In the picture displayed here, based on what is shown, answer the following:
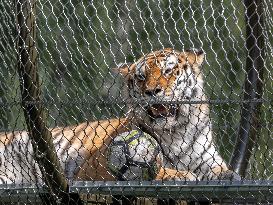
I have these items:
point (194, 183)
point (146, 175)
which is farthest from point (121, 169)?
point (194, 183)

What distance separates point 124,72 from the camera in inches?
101

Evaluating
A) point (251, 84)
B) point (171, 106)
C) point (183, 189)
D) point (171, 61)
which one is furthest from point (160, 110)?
Answer: point (183, 189)

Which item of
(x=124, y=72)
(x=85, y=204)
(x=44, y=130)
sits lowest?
(x=85, y=204)

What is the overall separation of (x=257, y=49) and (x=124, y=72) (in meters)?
0.48

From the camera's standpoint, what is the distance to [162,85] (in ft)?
7.43

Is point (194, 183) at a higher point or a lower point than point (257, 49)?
lower

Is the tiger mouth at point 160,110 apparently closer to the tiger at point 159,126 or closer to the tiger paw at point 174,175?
the tiger at point 159,126

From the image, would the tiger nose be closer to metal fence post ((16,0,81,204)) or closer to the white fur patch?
the white fur patch

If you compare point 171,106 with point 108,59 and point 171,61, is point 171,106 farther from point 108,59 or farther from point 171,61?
point 108,59

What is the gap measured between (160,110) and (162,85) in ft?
0.29

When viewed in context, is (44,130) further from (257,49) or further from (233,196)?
(257,49)

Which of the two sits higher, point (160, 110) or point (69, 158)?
point (160, 110)

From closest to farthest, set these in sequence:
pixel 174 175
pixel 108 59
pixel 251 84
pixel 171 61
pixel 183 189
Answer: pixel 183 189, pixel 174 175, pixel 251 84, pixel 171 61, pixel 108 59

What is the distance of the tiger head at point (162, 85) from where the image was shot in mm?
2248
